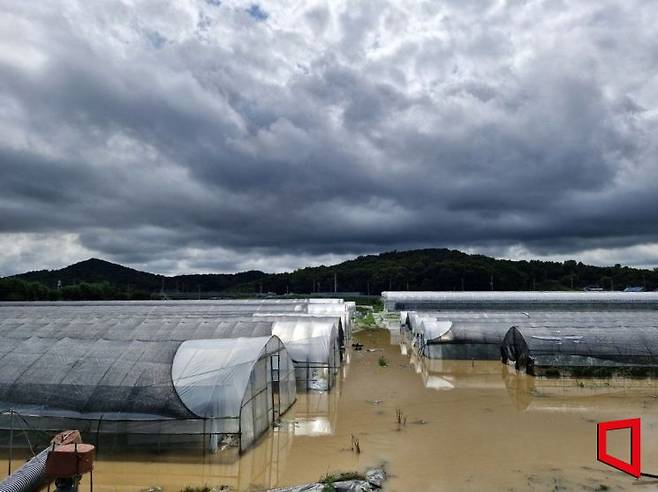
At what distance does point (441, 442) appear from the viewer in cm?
1245

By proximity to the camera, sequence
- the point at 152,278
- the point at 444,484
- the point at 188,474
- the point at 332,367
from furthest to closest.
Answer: the point at 152,278 → the point at 332,367 → the point at 188,474 → the point at 444,484

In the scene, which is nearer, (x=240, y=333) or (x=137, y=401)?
(x=137, y=401)

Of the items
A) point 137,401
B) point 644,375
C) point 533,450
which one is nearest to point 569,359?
point 644,375

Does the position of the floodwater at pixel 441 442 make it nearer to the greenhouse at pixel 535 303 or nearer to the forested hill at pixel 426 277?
the greenhouse at pixel 535 303

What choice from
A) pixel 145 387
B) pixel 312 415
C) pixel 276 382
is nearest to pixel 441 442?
pixel 312 415

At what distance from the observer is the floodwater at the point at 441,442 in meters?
10.1

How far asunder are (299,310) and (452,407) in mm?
20917

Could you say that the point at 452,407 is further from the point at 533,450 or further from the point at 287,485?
the point at 287,485

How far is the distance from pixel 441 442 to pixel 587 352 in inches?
460

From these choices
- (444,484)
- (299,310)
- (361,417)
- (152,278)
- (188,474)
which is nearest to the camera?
(444,484)

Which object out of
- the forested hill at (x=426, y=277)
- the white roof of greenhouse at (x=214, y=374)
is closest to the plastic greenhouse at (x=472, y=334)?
the white roof of greenhouse at (x=214, y=374)

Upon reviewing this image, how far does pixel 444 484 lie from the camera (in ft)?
32.0

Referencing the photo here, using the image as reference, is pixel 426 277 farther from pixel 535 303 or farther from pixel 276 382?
pixel 276 382

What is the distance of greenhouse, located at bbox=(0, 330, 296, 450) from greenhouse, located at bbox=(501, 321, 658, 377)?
1210 cm
